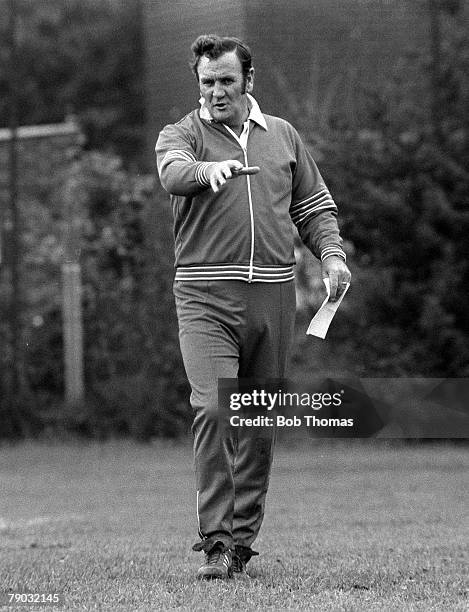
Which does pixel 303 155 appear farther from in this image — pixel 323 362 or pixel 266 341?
pixel 323 362

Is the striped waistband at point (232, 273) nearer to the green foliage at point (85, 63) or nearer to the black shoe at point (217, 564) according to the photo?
the black shoe at point (217, 564)

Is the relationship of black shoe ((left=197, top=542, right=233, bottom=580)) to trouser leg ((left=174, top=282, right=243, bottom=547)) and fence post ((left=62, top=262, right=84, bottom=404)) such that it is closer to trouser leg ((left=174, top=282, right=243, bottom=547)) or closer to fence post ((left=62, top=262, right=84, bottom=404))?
trouser leg ((left=174, top=282, right=243, bottom=547))

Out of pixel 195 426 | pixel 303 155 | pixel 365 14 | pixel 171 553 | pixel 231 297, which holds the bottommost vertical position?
pixel 171 553

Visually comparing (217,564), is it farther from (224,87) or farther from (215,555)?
(224,87)

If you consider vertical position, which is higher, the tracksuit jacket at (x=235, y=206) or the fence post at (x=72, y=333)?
the tracksuit jacket at (x=235, y=206)

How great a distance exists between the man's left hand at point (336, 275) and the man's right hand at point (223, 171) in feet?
1.83

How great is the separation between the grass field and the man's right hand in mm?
1404

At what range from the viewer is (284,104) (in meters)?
13.8

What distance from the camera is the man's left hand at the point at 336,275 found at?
5238 millimetres

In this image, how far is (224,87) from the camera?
527 cm

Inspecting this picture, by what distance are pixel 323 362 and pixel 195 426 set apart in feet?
25.3

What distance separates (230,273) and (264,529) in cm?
254

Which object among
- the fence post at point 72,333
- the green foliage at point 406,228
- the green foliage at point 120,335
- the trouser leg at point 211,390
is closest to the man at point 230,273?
the trouser leg at point 211,390

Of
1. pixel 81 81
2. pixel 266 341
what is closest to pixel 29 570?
pixel 266 341
